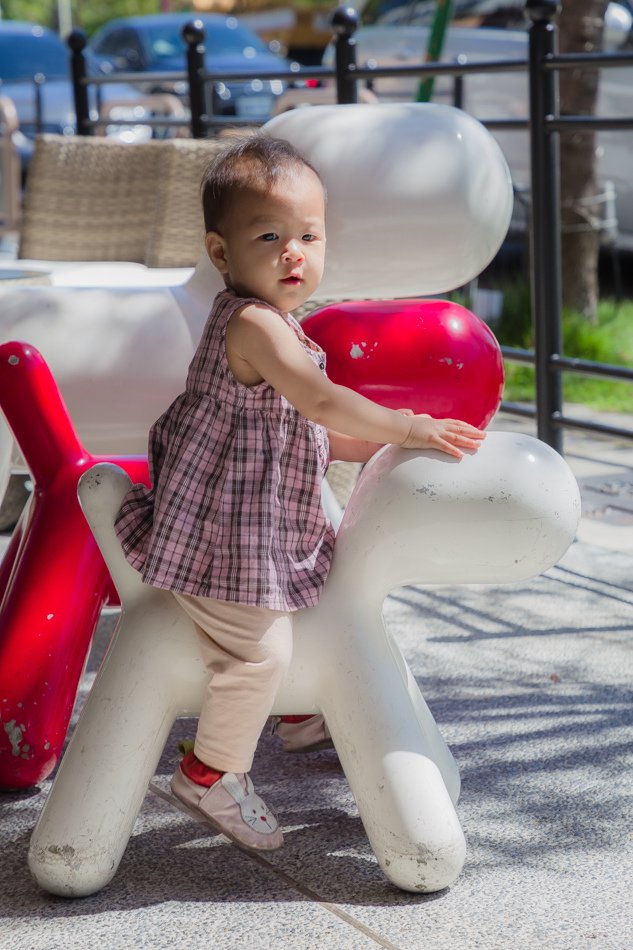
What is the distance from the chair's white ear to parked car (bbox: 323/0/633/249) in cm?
409

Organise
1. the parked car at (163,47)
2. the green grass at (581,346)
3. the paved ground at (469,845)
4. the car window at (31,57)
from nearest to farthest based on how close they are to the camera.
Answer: the paved ground at (469,845)
the green grass at (581,346)
the car window at (31,57)
the parked car at (163,47)

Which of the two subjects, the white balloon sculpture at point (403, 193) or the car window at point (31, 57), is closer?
the white balloon sculpture at point (403, 193)

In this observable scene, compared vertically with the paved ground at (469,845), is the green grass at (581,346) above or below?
below

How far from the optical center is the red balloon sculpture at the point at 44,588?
218 cm

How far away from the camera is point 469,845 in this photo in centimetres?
203

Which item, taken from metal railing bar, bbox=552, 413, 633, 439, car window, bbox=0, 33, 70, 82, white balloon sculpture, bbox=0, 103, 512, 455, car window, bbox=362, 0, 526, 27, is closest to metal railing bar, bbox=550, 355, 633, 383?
metal railing bar, bbox=552, 413, 633, 439

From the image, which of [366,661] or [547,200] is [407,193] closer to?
[366,661]

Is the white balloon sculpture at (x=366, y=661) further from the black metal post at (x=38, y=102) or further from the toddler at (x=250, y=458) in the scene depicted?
the black metal post at (x=38, y=102)

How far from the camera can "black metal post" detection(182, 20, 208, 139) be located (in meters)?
5.39

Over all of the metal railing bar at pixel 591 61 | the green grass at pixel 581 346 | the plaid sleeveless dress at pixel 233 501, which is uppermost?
the metal railing bar at pixel 591 61

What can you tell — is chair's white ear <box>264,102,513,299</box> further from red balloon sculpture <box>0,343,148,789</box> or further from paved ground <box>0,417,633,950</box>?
paved ground <box>0,417,633,950</box>

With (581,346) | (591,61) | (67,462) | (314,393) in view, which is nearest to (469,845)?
(314,393)

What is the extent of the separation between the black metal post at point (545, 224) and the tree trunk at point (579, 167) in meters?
2.14

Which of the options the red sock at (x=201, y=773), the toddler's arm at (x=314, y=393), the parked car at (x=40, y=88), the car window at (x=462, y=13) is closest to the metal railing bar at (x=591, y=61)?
the toddler's arm at (x=314, y=393)
